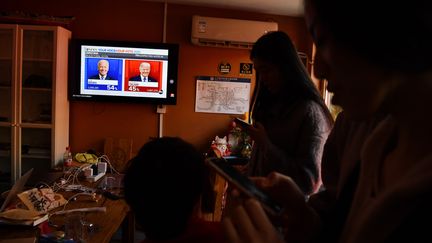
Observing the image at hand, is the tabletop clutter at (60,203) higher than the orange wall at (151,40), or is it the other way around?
the orange wall at (151,40)

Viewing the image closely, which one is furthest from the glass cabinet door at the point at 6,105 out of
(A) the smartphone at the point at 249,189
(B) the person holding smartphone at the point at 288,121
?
(A) the smartphone at the point at 249,189

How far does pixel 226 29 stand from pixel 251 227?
9.79 ft

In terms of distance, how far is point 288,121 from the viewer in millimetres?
1267

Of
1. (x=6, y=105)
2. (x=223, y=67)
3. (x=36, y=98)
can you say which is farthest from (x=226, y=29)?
(x=6, y=105)

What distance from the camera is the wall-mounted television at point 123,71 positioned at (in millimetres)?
3234

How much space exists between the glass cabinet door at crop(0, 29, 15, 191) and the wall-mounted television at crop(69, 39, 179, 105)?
558mm

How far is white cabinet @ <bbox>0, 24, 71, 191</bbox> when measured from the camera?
10.2 feet

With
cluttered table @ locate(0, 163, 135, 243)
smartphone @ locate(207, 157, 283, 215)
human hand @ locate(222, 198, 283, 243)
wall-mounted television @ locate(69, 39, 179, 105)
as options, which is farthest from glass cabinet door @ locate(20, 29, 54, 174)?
human hand @ locate(222, 198, 283, 243)

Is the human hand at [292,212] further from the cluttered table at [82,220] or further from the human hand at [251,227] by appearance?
the cluttered table at [82,220]

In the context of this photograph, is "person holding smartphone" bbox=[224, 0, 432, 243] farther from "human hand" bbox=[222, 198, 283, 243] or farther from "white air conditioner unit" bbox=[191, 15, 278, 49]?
"white air conditioner unit" bbox=[191, 15, 278, 49]

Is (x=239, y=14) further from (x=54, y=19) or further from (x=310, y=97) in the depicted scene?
(x=310, y=97)

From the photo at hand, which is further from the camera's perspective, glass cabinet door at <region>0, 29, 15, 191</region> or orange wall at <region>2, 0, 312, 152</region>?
orange wall at <region>2, 0, 312, 152</region>

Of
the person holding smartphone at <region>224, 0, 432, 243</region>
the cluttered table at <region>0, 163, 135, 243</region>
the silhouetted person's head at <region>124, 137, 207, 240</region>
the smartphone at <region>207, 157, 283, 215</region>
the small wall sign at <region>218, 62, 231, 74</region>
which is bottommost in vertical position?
the cluttered table at <region>0, 163, 135, 243</region>

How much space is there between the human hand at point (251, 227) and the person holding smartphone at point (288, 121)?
28.5 inches
